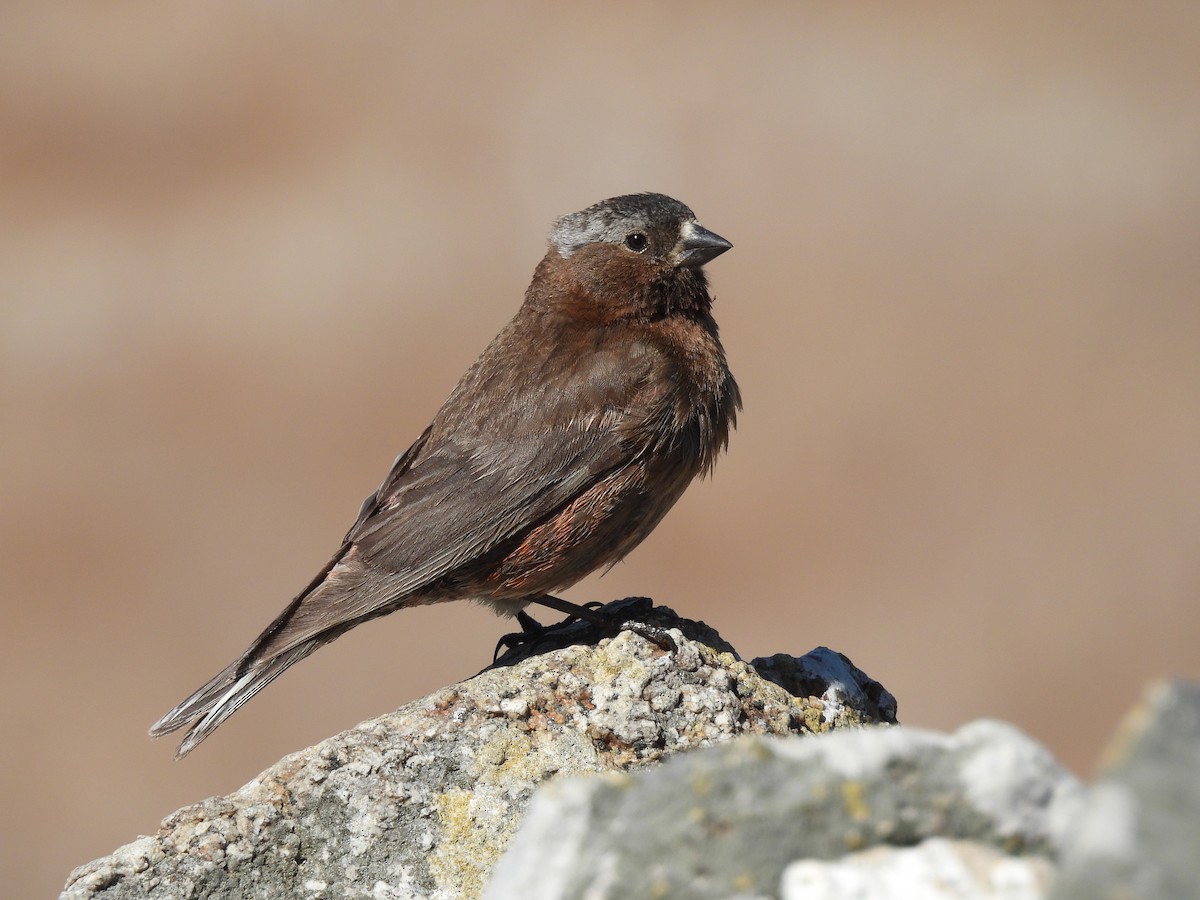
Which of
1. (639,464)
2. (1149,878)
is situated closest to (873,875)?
(1149,878)

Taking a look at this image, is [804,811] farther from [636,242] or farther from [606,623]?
[636,242]

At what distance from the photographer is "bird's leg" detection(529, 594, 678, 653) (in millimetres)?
3980

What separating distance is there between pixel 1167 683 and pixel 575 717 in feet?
7.78

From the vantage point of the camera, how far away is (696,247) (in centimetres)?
570

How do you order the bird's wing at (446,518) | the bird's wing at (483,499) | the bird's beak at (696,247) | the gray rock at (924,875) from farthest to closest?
the bird's beak at (696,247), the bird's wing at (483,499), the bird's wing at (446,518), the gray rock at (924,875)

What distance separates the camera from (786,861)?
5.90 ft

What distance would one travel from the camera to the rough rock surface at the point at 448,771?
3.14 m

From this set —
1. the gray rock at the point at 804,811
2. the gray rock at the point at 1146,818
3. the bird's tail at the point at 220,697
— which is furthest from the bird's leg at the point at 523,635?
the gray rock at the point at 1146,818

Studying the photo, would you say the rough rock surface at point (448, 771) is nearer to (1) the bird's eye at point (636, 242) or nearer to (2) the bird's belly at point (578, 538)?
(2) the bird's belly at point (578, 538)

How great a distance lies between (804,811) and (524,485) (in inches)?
124

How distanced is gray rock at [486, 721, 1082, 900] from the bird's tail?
2.93 meters

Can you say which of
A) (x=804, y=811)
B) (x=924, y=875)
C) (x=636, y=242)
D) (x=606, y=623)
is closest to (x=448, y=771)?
(x=606, y=623)

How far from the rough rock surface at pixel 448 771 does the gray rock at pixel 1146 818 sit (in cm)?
211

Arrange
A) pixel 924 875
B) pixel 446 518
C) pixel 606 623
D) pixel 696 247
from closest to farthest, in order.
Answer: pixel 924 875 < pixel 606 623 < pixel 446 518 < pixel 696 247
